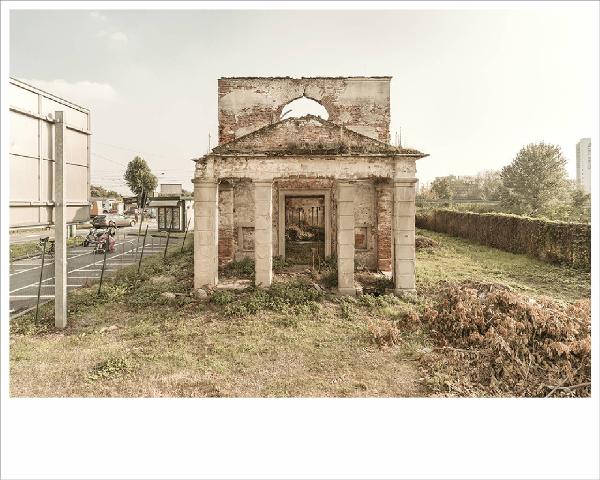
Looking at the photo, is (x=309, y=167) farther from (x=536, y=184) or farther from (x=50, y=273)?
(x=536, y=184)

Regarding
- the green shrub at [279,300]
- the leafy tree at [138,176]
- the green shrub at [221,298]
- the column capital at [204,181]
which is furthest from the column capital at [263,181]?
the leafy tree at [138,176]

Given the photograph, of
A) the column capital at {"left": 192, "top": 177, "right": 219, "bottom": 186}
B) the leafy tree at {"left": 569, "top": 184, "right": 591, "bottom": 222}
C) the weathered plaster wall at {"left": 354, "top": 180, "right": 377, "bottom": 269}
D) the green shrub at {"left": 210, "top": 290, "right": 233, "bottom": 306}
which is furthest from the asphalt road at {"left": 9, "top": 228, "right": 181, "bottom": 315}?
the leafy tree at {"left": 569, "top": 184, "right": 591, "bottom": 222}

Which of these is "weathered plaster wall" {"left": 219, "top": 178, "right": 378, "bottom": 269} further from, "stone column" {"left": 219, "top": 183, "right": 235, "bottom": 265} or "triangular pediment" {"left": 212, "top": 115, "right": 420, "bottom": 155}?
"triangular pediment" {"left": 212, "top": 115, "right": 420, "bottom": 155}

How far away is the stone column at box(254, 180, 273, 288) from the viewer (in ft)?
33.6

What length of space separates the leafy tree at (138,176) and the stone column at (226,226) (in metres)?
51.0

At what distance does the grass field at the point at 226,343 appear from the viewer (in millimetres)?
5512

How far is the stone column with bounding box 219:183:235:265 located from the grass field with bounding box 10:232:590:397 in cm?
Answer: 232

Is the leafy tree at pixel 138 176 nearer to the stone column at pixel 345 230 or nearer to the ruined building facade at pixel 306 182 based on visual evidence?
the ruined building facade at pixel 306 182

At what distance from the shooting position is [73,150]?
779 cm

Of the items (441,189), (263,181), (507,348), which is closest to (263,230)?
(263,181)

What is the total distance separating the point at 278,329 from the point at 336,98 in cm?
980

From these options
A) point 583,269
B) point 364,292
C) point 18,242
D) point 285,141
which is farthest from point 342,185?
point 18,242

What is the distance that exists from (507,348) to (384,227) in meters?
8.17

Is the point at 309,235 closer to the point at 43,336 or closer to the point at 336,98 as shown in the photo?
the point at 336,98
